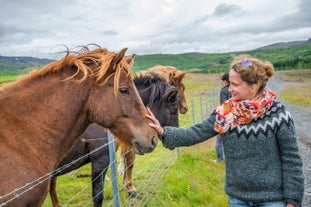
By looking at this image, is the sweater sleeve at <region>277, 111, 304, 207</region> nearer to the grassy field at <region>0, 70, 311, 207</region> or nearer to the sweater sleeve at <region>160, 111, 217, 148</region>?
the sweater sleeve at <region>160, 111, 217, 148</region>

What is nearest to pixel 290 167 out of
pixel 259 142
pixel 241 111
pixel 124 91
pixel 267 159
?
pixel 267 159

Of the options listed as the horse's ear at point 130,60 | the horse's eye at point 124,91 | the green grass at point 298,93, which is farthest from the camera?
the green grass at point 298,93

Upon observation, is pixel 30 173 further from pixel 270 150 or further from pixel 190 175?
pixel 190 175

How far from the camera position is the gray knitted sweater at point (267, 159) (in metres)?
2.65

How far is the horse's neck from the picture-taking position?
2.68 metres

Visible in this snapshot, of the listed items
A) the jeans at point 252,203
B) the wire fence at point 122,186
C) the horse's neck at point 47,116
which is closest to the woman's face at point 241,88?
the jeans at point 252,203

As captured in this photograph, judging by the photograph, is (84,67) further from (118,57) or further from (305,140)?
(305,140)

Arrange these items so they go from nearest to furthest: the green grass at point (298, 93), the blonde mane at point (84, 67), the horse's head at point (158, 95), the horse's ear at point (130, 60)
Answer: the blonde mane at point (84, 67) → the horse's ear at point (130, 60) → the horse's head at point (158, 95) → the green grass at point (298, 93)

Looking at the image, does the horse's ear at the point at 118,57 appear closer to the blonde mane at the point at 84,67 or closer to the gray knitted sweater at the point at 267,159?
the blonde mane at the point at 84,67

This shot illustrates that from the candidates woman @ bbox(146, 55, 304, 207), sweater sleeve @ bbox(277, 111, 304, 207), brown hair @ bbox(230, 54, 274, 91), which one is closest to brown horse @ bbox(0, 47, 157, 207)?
woman @ bbox(146, 55, 304, 207)

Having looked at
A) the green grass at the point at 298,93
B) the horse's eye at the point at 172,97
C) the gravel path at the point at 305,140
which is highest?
the horse's eye at the point at 172,97

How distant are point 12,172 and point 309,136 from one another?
37.3 feet

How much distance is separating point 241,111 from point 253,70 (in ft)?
1.20

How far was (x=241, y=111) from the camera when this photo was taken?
2.73 meters
